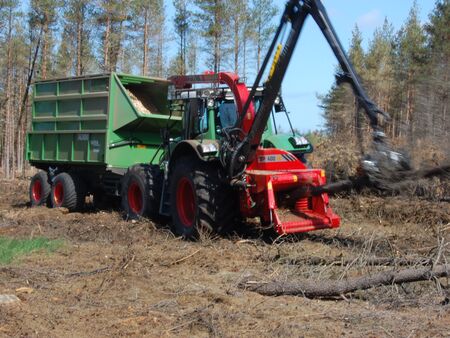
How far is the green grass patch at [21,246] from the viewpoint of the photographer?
7.42 m

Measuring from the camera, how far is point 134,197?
10.7 m

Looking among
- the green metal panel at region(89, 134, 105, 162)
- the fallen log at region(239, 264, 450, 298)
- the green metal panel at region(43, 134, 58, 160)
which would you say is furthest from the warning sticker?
the green metal panel at region(43, 134, 58, 160)

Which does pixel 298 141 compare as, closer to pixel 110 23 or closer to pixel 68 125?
pixel 68 125

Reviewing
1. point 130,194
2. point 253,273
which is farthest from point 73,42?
point 253,273

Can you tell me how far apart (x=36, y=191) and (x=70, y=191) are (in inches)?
77.0

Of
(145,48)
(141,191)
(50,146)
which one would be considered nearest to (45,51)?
(145,48)

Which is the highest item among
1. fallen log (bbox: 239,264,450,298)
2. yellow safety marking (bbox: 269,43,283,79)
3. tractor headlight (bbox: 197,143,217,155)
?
yellow safety marking (bbox: 269,43,283,79)

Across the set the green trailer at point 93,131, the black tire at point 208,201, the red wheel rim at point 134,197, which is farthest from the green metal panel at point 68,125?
the black tire at point 208,201

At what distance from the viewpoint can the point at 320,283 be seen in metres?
5.32

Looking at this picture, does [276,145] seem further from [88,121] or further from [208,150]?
[88,121]

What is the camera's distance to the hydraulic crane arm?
6436 mm

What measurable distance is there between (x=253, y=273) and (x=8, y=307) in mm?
2471

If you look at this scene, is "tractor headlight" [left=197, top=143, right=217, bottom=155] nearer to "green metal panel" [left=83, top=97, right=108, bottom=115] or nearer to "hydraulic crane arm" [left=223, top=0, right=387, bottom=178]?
"hydraulic crane arm" [left=223, top=0, right=387, bottom=178]

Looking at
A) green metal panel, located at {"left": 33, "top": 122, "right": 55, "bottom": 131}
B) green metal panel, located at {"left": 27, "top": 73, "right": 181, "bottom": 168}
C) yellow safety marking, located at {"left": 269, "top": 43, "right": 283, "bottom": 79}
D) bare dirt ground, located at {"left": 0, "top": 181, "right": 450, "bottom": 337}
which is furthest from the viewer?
green metal panel, located at {"left": 33, "top": 122, "right": 55, "bottom": 131}
